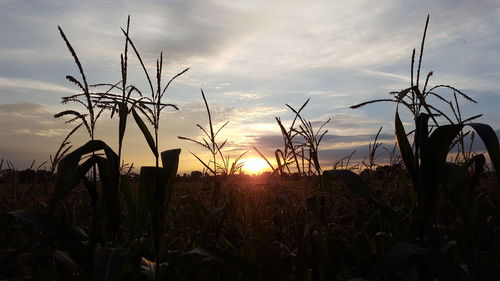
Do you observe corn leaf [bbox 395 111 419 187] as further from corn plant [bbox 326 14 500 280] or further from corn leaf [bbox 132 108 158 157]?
corn leaf [bbox 132 108 158 157]

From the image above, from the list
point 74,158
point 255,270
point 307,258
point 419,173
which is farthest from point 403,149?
point 74,158

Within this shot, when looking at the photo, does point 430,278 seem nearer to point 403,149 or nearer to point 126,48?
point 403,149

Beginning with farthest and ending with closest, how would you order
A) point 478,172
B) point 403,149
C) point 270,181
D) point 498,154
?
point 270,181
point 478,172
point 403,149
point 498,154

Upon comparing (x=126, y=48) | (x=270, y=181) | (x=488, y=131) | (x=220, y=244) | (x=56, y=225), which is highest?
(x=126, y=48)

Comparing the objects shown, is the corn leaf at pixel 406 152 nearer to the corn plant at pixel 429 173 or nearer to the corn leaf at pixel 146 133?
the corn plant at pixel 429 173

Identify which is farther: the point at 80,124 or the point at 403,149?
the point at 80,124

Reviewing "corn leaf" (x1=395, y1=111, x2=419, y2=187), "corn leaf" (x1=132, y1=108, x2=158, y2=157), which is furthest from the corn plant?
"corn leaf" (x1=132, y1=108, x2=158, y2=157)

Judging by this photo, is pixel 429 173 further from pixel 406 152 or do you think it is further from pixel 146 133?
pixel 146 133

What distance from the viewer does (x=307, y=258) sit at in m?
2.15

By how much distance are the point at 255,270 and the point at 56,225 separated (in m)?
1.02

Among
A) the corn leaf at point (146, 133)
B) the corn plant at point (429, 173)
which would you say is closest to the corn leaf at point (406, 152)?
the corn plant at point (429, 173)

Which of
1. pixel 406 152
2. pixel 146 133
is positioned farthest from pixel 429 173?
pixel 146 133

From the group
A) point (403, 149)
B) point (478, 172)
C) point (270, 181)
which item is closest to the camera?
point (403, 149)

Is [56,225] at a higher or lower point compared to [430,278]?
higher
